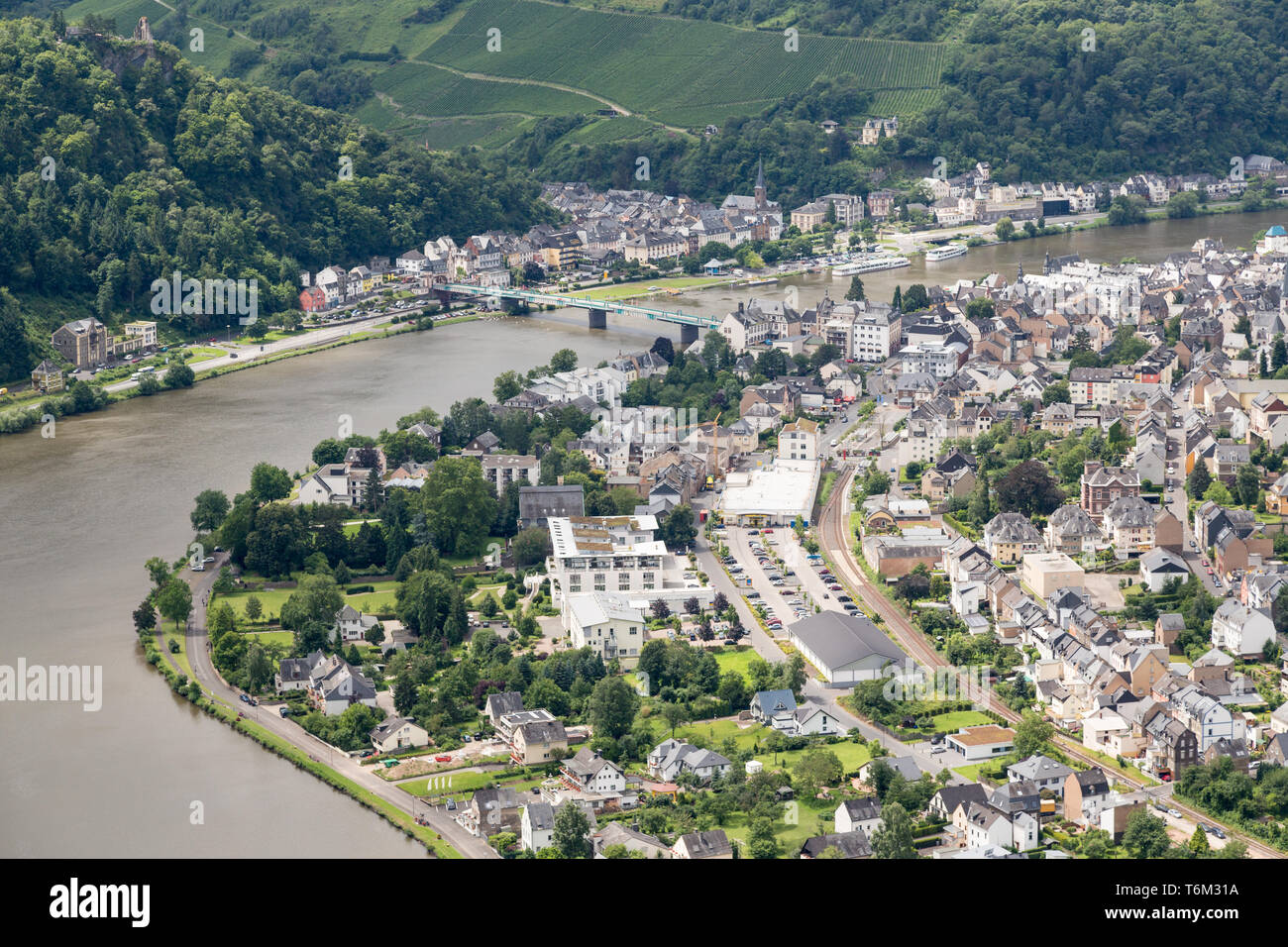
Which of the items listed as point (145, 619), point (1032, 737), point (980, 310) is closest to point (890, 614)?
point (1032, 737)

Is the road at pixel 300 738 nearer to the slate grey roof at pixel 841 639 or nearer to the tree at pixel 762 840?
the tree at pixel 762 840

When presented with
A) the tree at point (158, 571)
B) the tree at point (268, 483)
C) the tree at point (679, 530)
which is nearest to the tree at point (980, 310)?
the tree at point (679, 530)

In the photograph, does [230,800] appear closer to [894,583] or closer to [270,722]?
[270,722]

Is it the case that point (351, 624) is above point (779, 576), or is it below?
below

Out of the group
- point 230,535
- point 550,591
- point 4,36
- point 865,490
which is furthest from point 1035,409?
point 4,36

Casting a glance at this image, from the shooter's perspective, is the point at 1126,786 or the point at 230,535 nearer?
the point at 1126,786

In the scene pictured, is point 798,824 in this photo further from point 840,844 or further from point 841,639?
point 841,639
